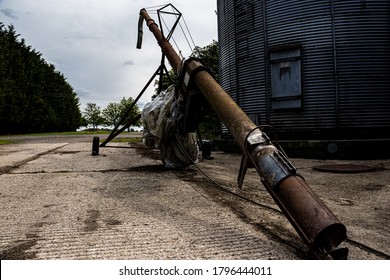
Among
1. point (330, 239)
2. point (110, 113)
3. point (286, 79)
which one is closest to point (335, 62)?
point (286, 79)

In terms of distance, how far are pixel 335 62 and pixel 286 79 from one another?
1698mm

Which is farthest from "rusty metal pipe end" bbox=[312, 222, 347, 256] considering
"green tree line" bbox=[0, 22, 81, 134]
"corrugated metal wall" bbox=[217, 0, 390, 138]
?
"green tree line" bbox=[0, 22, 81, 134]

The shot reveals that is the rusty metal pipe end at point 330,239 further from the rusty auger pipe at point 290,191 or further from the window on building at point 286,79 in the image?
the window on building at point 286,79

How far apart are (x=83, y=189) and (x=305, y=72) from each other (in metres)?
8.65

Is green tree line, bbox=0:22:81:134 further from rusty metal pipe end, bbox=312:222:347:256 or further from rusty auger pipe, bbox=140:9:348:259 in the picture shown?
rusty metal pipe end, bbox=312:222:347:256

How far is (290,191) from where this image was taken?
2674 mm

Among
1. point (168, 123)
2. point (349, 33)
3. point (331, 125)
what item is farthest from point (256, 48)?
point (168, 123)

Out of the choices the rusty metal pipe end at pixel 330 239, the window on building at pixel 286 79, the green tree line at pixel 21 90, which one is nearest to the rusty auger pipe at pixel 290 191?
the rusty metal pipe end at pixel 330 239

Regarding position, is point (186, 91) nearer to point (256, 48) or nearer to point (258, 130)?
point (258, 130)

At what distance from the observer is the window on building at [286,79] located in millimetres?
10766

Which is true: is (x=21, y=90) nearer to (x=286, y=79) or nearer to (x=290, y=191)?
(x=286, y=79)

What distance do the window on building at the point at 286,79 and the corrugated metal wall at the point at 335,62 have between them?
149 millimetres

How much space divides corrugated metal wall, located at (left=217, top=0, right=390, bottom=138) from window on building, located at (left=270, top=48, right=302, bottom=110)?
0.49ft

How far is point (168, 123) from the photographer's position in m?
6.91
